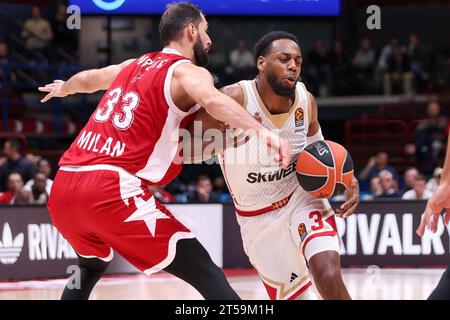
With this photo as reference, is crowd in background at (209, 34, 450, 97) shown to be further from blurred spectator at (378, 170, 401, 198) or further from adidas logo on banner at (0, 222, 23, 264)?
adidas logo on banner at (0, 222, 23, 264)

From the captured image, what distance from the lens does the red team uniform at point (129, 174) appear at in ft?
14.3

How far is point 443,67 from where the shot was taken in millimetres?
18094

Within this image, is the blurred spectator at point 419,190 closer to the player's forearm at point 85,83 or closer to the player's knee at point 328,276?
the player's knee at point 328,276

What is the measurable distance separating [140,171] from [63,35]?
14459 mm

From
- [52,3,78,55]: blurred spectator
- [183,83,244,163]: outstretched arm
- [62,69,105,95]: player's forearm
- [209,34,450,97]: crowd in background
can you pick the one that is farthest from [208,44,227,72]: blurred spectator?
[183,83,244,163]: outstretched arm

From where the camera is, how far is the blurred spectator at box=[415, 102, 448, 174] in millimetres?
14695

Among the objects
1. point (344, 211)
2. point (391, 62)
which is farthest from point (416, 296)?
point (391, 62)

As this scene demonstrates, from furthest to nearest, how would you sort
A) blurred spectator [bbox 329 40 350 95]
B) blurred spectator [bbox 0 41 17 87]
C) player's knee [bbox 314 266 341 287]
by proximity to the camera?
1. blurred spectator [bbox 329 40 350 95]
2. blurred spectator [bbox 0 41 17 87]
3. player's knee [bbox 314 266 341 287]

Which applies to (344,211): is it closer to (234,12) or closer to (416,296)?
(416,296)

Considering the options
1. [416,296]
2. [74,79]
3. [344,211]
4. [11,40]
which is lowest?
[416,296]

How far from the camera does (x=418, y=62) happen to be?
17781 millimetres

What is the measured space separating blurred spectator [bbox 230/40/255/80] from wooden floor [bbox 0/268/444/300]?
19.4 feet
